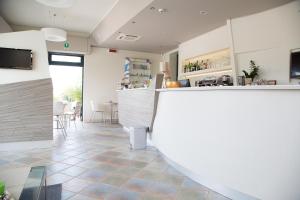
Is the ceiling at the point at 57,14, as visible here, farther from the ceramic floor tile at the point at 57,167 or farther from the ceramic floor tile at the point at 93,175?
the ceramic floor tile at the point at 93,175

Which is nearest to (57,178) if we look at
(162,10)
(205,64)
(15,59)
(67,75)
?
(15,59)

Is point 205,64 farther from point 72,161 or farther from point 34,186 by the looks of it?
point 34,186

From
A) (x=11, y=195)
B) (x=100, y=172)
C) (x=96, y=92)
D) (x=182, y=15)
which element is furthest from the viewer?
(x=96, y=92)

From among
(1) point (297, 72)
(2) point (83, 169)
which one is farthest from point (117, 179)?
(1) point (297, 72)

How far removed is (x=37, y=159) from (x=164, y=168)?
223 centimetres

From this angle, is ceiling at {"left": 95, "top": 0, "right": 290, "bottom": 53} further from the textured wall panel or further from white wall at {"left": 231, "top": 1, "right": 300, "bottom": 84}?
the textured wall panel

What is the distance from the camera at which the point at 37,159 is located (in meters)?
3.91

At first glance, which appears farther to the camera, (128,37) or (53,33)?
(128,37)

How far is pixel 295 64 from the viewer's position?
443cm

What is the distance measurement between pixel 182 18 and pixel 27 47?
3668 mm

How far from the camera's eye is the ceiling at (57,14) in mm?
6457

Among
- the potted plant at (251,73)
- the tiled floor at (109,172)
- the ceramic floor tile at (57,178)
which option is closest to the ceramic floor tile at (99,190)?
the tiled floor at (109,172)

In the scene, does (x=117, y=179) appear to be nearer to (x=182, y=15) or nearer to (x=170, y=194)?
(x=170, y=194)

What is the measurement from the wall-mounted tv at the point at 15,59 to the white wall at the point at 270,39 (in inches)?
192
